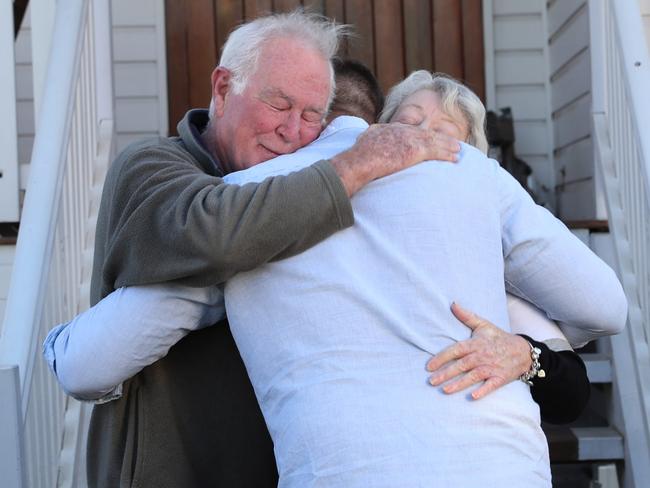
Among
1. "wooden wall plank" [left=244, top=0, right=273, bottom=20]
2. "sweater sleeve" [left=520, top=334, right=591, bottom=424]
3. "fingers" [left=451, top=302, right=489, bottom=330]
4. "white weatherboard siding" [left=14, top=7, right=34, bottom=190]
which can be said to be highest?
"wooden wall plank" [left=244, top=0, right=273, bottom=20]

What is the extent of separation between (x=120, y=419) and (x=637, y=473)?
2.03 m

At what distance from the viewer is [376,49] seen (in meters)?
4.88

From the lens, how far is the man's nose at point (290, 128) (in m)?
1.85

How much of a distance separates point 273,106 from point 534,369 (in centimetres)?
69

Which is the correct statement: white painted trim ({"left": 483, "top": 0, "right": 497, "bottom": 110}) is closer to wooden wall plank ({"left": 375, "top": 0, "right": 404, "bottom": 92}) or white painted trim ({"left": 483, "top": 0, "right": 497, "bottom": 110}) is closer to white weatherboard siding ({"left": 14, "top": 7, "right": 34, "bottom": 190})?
wooden wall plank ({"left": 375, "top": 0, "right": 404, "bottom": 92})

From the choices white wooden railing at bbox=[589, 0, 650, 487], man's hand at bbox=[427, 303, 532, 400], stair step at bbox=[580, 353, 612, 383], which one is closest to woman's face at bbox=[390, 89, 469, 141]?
man's hand at bbox=[427, 303, 532, 400]

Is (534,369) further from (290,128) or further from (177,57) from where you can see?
(177,57)

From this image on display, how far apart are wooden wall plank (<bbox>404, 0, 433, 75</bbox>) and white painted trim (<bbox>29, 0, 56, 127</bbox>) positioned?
1.76m

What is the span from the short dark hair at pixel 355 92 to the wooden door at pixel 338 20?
2649 millimetres

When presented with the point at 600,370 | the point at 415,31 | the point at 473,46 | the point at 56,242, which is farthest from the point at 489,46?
the point at 56,242

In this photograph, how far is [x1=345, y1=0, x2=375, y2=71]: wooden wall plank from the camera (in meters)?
4.87

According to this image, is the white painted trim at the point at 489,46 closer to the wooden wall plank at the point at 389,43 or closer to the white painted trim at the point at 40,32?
the wooden wall plank at the point at 389,43

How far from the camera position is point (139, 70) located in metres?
4.90

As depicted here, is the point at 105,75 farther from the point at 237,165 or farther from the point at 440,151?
the point at 440,151
